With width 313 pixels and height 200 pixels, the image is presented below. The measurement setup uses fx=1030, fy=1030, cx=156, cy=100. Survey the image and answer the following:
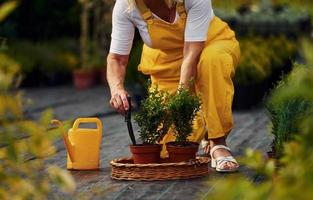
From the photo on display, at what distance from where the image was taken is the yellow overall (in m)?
5.45

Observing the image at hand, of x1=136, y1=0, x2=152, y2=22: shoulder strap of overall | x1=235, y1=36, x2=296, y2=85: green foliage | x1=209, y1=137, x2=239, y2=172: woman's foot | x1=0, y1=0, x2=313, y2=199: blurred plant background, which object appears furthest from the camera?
x1=235, y1=36, x2=296, y2=85: green foliage

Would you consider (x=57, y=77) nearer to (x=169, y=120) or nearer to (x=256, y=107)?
(x=256, y=107)

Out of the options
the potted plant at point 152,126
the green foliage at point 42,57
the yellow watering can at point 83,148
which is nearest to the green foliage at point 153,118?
the potted plant at point 152,126

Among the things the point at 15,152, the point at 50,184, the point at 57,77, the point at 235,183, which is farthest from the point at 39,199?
the point at 57,77

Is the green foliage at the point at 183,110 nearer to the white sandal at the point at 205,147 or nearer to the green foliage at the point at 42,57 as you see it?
the white sandal at the point at 205,147

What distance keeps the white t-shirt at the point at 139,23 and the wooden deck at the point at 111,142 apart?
72 centimetres

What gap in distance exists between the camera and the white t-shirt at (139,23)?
549 centimetres

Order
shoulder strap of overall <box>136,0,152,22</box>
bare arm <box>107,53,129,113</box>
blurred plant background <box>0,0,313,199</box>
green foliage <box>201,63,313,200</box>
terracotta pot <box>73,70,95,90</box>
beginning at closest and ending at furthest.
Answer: green foliage <box>201,63,313,200</box>, bare arm <box>107,53,129,113</box>, shoulder strap of overall <box>136,0,152,22</box>, blurred plant background <box>0,0,313,199</box>, terracotta pot <box>73,70,95,90</box>

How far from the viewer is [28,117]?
30.9 ft

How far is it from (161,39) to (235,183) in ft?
9.56

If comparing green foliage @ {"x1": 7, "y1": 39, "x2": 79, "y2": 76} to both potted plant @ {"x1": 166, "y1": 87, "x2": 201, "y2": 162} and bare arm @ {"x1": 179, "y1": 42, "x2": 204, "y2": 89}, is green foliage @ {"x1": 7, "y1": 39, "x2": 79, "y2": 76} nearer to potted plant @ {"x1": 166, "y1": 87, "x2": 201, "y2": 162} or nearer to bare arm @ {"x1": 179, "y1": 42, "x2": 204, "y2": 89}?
bare arm @ {"x1": 179, "y1": 42, "x2": 204, "y2": 89}

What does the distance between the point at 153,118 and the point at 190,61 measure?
41 cm

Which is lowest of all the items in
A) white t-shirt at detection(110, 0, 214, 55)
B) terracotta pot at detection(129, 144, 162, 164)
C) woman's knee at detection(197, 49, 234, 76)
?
terracotta pot at detection(129, 144, 162, 164)

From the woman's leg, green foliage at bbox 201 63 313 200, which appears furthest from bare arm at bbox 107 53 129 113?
green foliage at bbox 201 63 313 200
